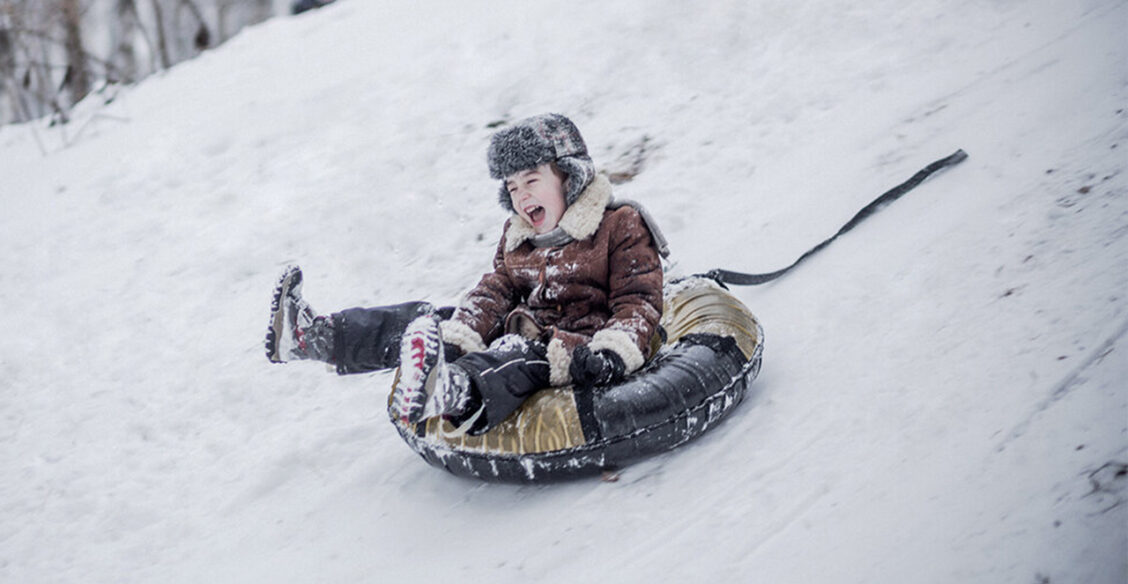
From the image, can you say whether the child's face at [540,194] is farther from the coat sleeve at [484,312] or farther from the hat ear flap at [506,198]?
the coat sleeve at [484,312]

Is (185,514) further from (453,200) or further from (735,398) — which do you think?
(453,200)

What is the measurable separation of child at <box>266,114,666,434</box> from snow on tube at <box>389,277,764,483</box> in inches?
2.2

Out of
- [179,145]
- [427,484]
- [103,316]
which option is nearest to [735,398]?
[427,484]

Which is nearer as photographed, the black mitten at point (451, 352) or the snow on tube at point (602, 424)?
the snow on tube at point (602, 424)

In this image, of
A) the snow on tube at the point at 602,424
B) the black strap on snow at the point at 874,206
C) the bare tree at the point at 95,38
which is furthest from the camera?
the bare tree at the point at 95,38

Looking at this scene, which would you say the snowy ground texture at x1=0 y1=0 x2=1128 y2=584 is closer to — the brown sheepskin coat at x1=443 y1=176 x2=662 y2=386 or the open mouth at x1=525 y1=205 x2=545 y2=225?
the brown sheepskin coat at x1=443 y1=176 x2=662 y2=386

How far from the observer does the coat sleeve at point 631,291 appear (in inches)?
94.2

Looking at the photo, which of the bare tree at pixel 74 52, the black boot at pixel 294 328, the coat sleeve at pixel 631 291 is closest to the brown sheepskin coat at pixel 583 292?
the coat sleeve at pixel 631 291

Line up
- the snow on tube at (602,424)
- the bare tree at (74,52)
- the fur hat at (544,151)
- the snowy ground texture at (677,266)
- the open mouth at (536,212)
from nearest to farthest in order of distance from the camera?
the snowy ground texture at (677,266) < the snow on tube at (602,424) < the fur hat at (544,151) < the open mouth at (536,212) < the bare tree at (74,52)

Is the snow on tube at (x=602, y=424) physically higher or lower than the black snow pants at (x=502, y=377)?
lower

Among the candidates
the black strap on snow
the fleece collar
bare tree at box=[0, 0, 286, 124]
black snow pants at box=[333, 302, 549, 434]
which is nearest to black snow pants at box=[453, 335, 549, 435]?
black snow pants at box=[333, 302, 549, 434]

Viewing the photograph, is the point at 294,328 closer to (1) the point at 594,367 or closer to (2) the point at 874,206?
(1) the point at 594,367

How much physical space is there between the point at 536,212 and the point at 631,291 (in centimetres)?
43

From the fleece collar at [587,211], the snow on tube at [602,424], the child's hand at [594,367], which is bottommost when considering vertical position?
the snow on tube at [602,424]
